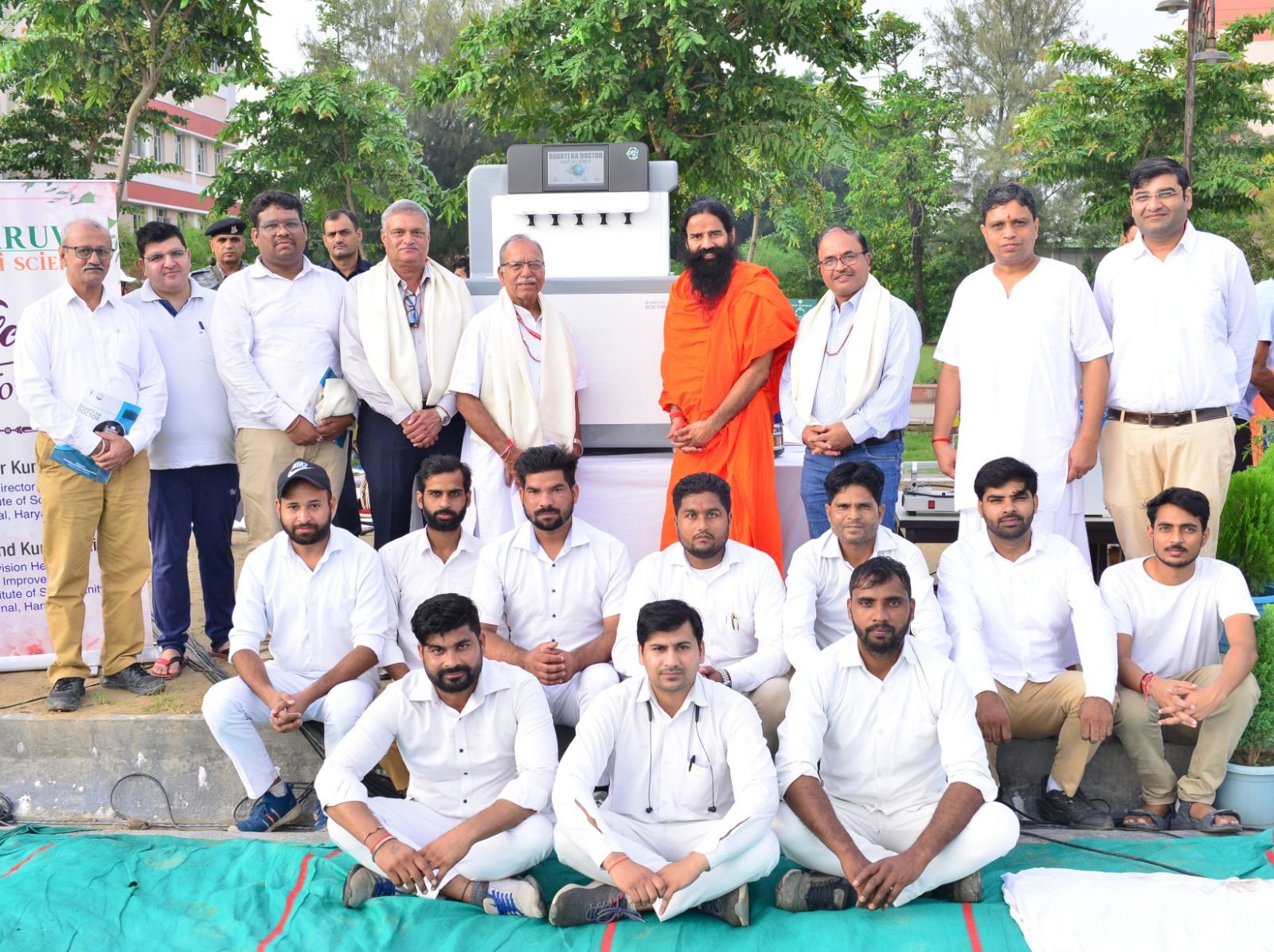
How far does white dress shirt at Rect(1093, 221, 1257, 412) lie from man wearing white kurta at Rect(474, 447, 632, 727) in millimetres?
2022

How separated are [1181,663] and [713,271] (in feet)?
7.42

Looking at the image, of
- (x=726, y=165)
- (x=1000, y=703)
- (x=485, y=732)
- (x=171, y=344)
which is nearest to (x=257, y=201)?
(x=171, y=344)

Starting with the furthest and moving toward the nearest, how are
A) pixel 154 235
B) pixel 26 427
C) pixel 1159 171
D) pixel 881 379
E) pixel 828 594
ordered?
pixel 26 427 < pixel 154 235 < pixel 881 379 < pixel 1159 171 < pixel 828 594

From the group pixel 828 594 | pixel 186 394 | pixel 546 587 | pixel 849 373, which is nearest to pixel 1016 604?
pixel 828 594

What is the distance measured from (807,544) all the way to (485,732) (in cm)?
132

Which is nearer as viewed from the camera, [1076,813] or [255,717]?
[1076,813]

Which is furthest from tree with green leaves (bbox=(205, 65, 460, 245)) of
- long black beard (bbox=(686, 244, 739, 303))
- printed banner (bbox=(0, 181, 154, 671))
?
long black beard (bbox=(686, 244, 739, 303))

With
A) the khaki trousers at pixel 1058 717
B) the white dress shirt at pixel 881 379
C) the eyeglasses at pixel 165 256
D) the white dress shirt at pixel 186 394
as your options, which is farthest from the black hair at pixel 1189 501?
the eyeglasses at pixel 165 256

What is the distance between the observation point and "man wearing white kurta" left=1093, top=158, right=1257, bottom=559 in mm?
4504

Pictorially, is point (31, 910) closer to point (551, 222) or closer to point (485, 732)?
point (485, 732)

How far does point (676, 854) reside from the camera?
3.63m

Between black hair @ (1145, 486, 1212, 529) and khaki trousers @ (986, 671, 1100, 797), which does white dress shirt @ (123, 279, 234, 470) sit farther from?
black hair @ (1145, 486, 1212, 529)

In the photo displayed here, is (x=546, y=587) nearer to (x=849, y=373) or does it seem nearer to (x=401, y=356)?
(x=401, y=356)

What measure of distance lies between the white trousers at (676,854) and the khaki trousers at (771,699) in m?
0.61
